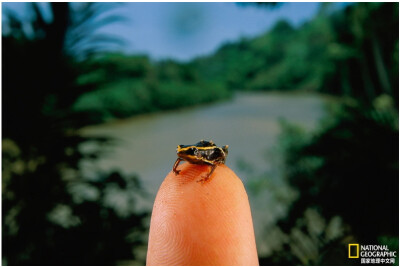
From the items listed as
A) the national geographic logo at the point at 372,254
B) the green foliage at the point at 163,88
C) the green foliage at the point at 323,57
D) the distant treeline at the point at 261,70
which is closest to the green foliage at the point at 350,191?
the national geographic logo at the point at 372,254

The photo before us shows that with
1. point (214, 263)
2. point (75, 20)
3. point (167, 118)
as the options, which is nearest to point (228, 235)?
point (214, 263)

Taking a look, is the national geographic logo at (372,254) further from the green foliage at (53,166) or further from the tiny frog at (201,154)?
the green foliage at (53,166)

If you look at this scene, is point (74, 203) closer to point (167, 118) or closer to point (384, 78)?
point (384, 78)

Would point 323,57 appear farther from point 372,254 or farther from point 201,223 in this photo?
point 201,223

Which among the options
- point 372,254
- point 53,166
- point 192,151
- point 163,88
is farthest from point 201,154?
point 163,88

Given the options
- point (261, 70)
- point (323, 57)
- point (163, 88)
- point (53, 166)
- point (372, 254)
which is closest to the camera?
point (372, 254)
